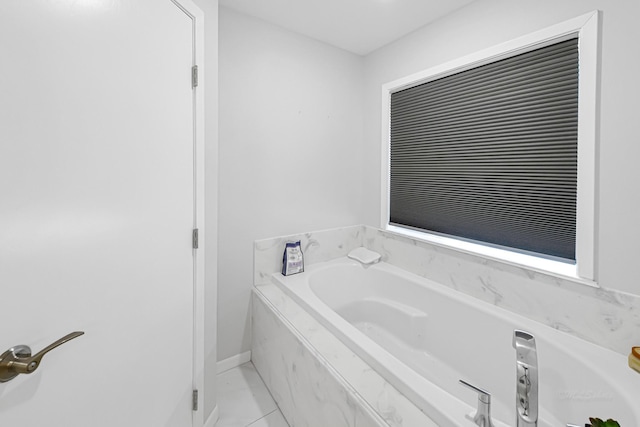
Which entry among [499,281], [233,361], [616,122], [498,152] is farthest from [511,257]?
[233,361]

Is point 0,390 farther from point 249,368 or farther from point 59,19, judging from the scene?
point 249,368

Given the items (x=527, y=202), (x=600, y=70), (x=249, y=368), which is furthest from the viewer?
(x=249, y=368)

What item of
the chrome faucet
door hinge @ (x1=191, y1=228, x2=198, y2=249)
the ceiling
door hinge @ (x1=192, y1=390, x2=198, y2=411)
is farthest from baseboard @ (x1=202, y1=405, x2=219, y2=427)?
the ceiling

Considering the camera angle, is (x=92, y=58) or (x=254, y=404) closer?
(x=92, y=58)

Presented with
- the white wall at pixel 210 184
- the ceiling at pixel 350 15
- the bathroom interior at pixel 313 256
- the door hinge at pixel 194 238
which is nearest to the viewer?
the bathroom interior at pixel 313 256

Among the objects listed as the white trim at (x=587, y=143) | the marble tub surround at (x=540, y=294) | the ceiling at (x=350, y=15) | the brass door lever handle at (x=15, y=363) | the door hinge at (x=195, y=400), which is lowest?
the door hinge at (x=195, y=400)

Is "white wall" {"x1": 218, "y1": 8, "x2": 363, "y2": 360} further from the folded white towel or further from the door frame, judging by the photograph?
the door frame

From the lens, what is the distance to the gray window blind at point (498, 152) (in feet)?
4.93

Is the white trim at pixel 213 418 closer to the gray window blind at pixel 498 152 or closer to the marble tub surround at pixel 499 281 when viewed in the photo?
the marble tub surround at pixel 499 281

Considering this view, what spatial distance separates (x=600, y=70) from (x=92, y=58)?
6.82 feet

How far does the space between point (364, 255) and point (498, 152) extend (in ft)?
4.34

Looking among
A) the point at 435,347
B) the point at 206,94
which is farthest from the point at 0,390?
the point at 435,347

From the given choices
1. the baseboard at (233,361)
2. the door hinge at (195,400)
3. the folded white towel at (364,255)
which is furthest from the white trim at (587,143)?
the baseboard at (233,361)

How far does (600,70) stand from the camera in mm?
1312
